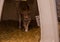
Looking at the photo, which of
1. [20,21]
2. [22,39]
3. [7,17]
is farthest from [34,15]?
[22,39]

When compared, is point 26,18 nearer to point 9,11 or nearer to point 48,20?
point 9,11

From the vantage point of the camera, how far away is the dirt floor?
238 centimetres

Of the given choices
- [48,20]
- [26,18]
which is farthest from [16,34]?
[48,20]

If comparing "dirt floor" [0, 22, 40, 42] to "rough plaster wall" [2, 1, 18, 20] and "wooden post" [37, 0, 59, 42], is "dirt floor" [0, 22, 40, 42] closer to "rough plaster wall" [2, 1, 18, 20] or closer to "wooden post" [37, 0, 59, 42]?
"rough plaster wall" [2, 1, 18, 20]

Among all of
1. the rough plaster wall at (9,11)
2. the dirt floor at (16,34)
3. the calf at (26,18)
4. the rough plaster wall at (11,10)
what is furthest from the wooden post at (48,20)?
the rough plaster wall at (9,11)

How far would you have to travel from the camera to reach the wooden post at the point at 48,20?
1882mm

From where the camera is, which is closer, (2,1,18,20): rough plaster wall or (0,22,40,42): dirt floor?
(0,22,40,42): dirt floor

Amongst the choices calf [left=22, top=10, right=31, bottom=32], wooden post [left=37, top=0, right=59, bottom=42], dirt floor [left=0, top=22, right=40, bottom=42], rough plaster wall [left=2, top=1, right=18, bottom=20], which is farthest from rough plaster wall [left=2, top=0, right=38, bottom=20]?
wooden post [left=37, top=0, right=59, bottom=42]

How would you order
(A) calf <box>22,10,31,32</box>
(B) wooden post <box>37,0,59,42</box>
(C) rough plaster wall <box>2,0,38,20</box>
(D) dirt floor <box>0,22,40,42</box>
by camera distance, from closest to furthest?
(B) wooden post <box>37,0,59,42</box> → (D) dirt floor <box>0,22,40,42</box> → (A) calf <box>22,10,31,32</box> → (C) rough plaster wall <box>2,0,38,20</box>

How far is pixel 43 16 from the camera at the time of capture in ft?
6.28

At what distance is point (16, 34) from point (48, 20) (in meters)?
0.84

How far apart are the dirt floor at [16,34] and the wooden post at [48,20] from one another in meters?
0.42

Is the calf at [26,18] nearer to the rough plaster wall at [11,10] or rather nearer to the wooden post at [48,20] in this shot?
the rough plaster wall at [11,10]

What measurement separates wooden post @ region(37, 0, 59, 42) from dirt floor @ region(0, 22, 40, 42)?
1.37ft
